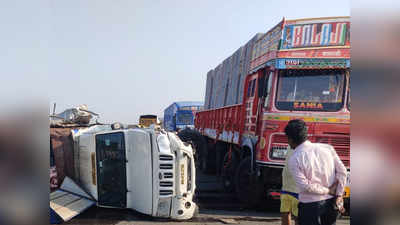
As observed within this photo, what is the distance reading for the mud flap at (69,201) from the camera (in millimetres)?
5383

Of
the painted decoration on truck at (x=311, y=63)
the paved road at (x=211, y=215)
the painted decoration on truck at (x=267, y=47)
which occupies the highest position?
the painted decoration on truck at (x=267, y=47)

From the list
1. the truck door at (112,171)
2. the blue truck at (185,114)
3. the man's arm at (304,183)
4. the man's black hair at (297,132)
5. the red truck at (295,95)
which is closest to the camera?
the man's arm at (304,183)

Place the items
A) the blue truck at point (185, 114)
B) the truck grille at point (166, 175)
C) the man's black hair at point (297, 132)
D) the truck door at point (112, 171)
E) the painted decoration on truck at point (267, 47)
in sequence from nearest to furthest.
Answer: the man's black hair at point (297, 132) → the truck grille at point (166, 175) → the truck door at point (112, 171) → the painted decoration on truck at point (267, 47) → the blue truck at point (185, 114)

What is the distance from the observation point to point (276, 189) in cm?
624

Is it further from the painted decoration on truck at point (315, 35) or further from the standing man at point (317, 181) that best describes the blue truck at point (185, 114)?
the standing man at point (317, 181)

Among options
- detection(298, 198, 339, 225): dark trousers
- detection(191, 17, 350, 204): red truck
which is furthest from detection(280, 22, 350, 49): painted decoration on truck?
detection(298, 198, 339, 225): dark trousers

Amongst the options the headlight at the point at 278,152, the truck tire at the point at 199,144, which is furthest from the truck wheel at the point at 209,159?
the headlight at the point at 278,152

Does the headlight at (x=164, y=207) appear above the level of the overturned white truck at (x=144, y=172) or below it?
below

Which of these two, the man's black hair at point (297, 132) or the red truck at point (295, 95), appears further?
the red truck at point (295, 95)

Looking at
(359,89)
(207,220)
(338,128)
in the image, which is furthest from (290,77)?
(359,89)

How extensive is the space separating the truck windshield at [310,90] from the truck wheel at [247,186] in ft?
4.64

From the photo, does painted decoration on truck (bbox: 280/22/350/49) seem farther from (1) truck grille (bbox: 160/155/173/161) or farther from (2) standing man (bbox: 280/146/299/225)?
(2) standing man (bbox: 280/146/299/225)

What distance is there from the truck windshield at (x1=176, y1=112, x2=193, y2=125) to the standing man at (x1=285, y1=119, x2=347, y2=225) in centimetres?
1881

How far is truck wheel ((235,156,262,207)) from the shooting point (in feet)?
21.0
